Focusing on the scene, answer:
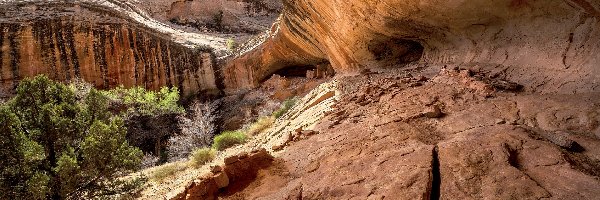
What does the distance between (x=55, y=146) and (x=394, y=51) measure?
9.47 metres

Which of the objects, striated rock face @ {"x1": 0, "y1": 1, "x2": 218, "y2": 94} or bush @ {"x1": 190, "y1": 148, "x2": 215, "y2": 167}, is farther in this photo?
striated rock face @ {"x1": 0, "y1": 1, "x2": 218, "y2": 94}

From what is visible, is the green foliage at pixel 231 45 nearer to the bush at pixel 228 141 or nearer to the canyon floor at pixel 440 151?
the bush at pixel 228 141

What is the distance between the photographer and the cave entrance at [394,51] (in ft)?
39.1

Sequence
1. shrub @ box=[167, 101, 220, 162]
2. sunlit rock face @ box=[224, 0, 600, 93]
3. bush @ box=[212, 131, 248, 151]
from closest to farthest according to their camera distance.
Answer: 1. sunlit rock face @ box=[224, 0, 600, 93]
2. bush @ box=[212, 131, 248, 151]
3. shrub @ box=[167, 101, 220, 162]

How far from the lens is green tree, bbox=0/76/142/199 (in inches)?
303

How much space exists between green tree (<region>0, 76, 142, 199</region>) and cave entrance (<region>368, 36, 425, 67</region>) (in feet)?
24.3

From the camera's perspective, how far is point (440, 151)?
15.0ft

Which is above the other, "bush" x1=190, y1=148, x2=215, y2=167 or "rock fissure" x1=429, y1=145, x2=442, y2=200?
"rock fissure" x1=429, y1=145, x2=442, y2=200

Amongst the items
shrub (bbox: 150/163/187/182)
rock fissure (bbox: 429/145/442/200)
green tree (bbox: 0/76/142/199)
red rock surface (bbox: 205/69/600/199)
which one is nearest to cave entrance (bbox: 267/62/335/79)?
shrub (bbox: 150/163/187/182)

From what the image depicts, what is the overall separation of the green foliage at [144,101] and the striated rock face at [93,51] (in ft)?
3.89

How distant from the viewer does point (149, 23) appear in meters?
22.8

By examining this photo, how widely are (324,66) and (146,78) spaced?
9.94m

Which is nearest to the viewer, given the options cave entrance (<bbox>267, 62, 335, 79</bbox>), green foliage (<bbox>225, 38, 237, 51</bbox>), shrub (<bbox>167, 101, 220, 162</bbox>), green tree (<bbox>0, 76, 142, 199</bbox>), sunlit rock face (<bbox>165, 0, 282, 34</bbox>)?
green tree (<bbox>0, 76, 142, 199</bbox>)

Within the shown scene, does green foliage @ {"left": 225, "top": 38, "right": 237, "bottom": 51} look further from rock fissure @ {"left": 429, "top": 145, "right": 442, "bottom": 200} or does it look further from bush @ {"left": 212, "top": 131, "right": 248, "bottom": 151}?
rock fissure @ {"left": 429, "top": 145, "right": 442, "bottom": 200}
